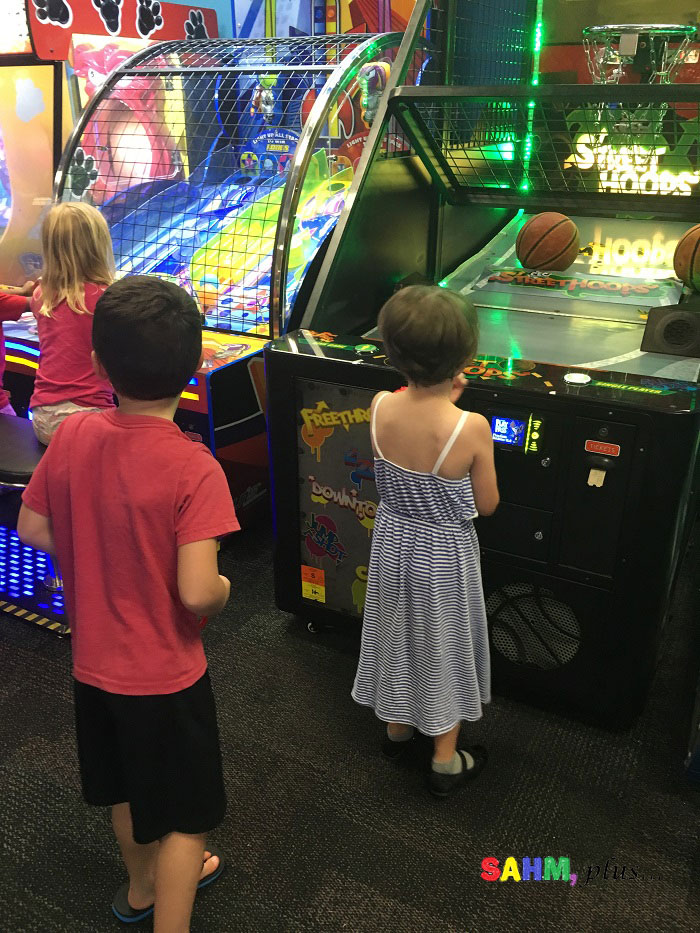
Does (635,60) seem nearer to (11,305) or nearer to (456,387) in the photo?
(456,387)

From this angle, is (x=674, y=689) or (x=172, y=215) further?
(x=172, y=215)

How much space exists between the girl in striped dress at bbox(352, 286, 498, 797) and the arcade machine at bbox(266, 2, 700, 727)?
30 cm

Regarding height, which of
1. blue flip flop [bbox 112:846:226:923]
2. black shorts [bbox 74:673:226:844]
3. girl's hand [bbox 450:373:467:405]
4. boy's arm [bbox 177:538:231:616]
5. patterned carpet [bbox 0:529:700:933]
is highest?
girl's hand [bbox 450:373:467:405]

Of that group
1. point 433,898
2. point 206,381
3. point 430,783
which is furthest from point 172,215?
point 433,898

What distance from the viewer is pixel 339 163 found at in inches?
114

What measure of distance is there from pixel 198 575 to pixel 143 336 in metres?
0.37

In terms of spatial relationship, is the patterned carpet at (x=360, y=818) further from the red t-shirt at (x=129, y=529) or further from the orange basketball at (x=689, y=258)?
the orange basketball at (x=689, y=258)

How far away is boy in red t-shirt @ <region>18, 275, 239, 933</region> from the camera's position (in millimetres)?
1151

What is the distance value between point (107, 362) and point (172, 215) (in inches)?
86.4

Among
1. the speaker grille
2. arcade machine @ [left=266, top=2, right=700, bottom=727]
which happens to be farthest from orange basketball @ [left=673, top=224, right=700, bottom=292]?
the speaker grille

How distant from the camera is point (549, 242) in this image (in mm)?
2451

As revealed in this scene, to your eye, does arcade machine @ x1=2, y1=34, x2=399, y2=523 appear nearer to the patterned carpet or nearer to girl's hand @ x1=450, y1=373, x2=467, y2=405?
the patterned carpet

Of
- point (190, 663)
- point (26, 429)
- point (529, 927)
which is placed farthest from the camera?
point (26, 429)

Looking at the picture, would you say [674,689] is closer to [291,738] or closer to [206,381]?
[291,738]
